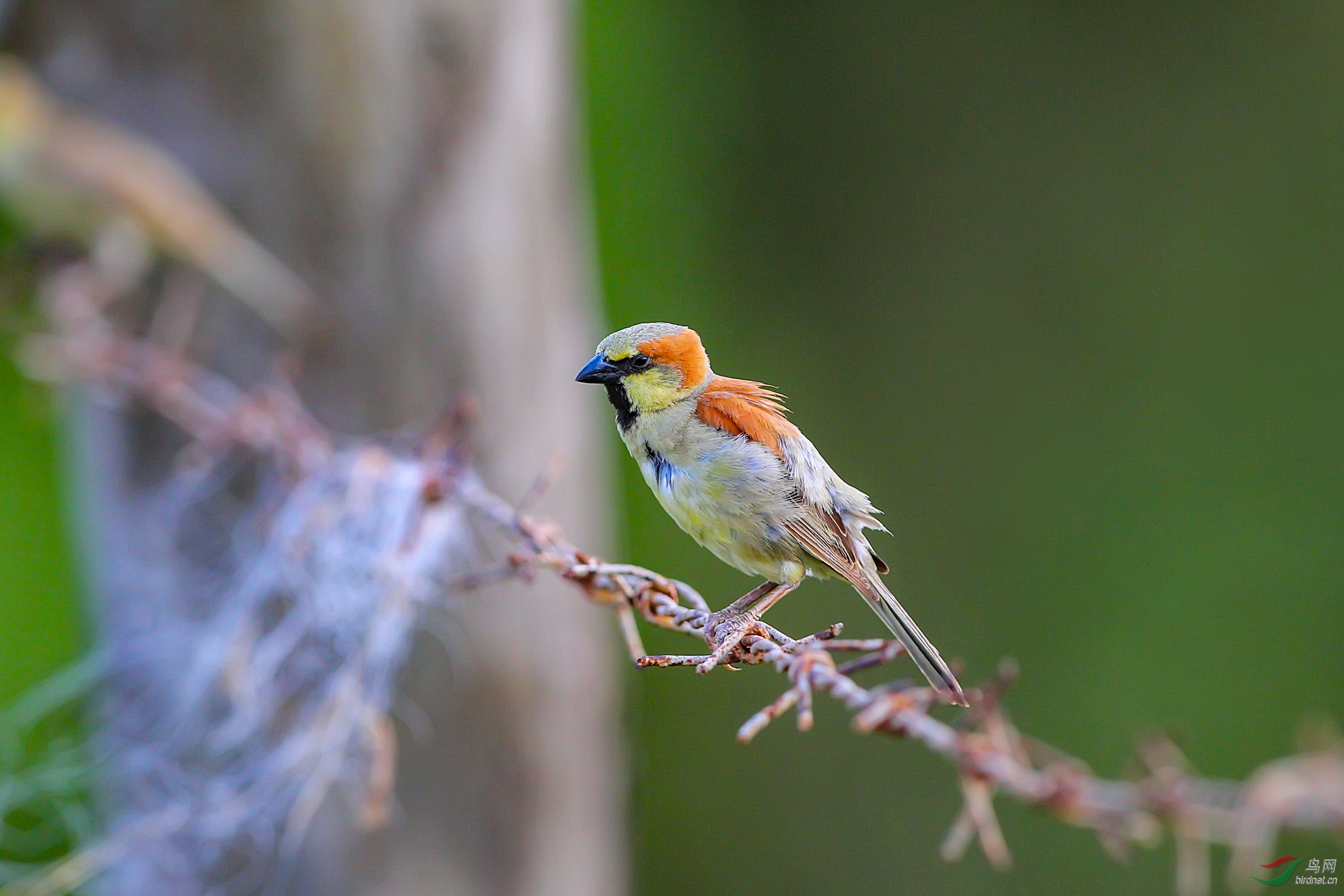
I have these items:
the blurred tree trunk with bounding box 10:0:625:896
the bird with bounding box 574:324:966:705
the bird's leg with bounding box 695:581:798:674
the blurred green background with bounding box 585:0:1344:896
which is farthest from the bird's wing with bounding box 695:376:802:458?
the blurred green background with bounding box 585:0:1344:896

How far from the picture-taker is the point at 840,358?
5.60m

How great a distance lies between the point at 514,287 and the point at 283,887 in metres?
1.57

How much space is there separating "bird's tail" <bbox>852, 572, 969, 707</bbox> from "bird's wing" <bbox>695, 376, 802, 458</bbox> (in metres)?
0.23

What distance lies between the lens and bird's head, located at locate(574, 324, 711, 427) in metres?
1.70

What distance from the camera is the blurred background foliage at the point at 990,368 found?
476 cm

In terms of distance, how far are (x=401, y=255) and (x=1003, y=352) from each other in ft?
11.2

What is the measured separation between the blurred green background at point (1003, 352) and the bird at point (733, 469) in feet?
9.13

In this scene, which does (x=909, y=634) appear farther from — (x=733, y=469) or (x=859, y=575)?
(x=733, y=469)

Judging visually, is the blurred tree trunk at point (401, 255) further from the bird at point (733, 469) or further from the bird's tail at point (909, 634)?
the bird's tail at point (909, 634)

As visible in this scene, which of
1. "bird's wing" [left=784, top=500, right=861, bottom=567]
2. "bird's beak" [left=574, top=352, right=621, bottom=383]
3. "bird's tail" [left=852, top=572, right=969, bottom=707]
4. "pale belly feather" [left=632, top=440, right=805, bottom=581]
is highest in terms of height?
"bird's beak" [left=574, top=352, right=621, bottom=383]

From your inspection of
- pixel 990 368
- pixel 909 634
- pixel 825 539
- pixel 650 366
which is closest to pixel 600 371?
pixel 650 366

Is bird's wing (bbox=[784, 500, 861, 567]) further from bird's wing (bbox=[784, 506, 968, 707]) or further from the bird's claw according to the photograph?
the bird's claw

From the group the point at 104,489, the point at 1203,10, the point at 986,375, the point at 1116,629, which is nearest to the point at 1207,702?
the point at 1116,629

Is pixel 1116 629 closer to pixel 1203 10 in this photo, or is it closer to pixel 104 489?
pixel 1203 10
